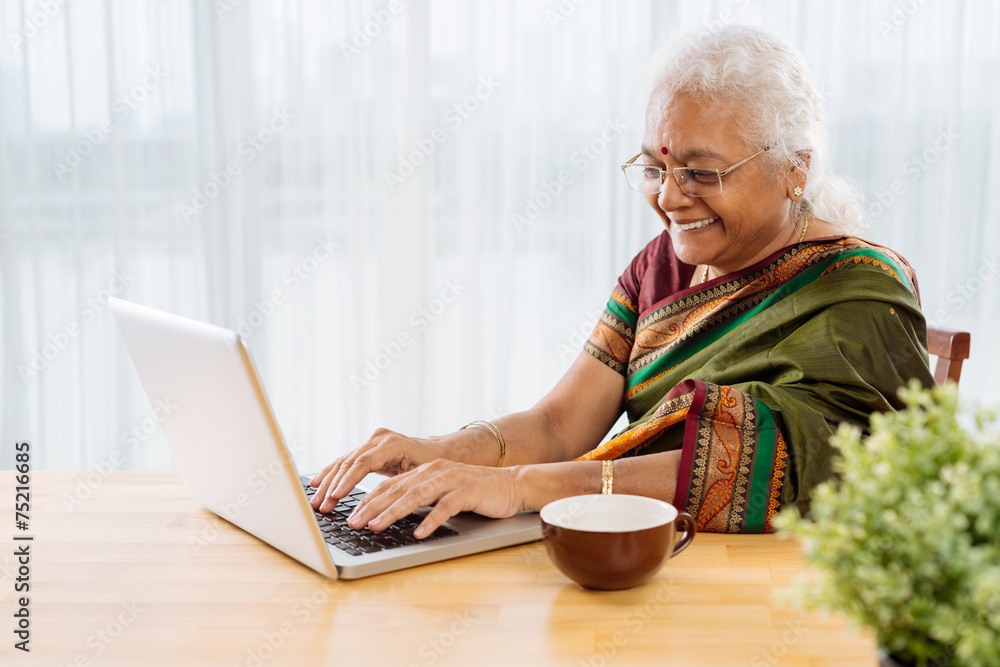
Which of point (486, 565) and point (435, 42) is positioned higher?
point (435, 42)

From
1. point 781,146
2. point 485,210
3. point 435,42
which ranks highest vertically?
point 435,42

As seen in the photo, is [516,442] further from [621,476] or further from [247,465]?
[247,465]

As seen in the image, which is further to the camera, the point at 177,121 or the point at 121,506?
the point at 177,121

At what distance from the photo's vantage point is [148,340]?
0.99 metres

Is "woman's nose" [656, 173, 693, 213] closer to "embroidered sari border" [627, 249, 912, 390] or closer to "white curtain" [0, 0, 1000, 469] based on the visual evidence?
"embroidered sari border" [627, 249, 912, 390]

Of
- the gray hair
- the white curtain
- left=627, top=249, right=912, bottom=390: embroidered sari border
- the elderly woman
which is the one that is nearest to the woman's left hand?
the elderly woman

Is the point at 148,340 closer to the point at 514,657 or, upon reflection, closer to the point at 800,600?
the point at 514,657

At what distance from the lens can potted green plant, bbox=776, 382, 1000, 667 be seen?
432mm

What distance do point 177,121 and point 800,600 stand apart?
2897mm

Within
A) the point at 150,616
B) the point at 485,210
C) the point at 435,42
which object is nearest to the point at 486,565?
the point at 150,616

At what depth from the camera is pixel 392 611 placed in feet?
2.71

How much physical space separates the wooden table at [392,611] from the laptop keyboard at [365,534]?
5 cm

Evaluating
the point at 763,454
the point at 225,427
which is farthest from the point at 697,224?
the point at 225,427

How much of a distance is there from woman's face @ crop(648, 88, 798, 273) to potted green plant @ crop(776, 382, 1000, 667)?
2.90 ft
